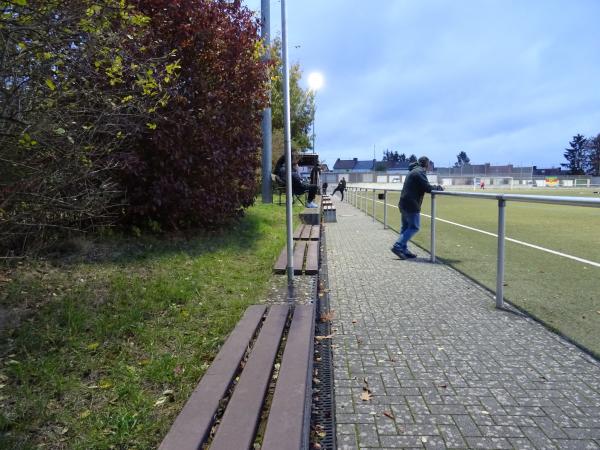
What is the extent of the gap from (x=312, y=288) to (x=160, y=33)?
13.3 ft

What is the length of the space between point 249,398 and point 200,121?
5.05m

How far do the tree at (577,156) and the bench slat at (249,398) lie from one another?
417 feet

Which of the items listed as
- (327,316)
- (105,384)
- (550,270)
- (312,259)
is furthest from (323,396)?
(550,270)

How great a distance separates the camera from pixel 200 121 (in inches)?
266

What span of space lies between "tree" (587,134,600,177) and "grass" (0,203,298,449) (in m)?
120

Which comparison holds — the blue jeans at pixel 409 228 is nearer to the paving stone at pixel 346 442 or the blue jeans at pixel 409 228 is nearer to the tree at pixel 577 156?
the paving stone at pixel 346 442

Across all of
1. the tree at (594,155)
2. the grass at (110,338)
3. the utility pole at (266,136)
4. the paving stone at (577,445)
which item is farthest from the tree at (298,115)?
Answer: the tree at (594,155)

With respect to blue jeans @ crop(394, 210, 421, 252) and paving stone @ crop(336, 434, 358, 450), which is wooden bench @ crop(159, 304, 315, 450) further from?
blue jeans @ crop(394, 210, 421, 252)

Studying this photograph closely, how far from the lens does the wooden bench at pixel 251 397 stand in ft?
6.90

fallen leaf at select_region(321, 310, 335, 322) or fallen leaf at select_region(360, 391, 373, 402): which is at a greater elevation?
fallen leaf at select_region(321, 310, 335, 322)

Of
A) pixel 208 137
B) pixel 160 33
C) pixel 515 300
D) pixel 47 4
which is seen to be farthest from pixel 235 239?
pixel 47 4

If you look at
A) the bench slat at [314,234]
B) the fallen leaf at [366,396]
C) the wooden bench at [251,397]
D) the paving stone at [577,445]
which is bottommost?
the paving stone at [577,445]

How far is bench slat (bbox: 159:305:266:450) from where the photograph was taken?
2.09 m

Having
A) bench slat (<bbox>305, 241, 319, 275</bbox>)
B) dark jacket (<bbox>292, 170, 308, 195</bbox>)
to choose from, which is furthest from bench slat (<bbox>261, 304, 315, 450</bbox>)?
dark jacket (<bbox>292, 170, 308, 195</bbox>)
